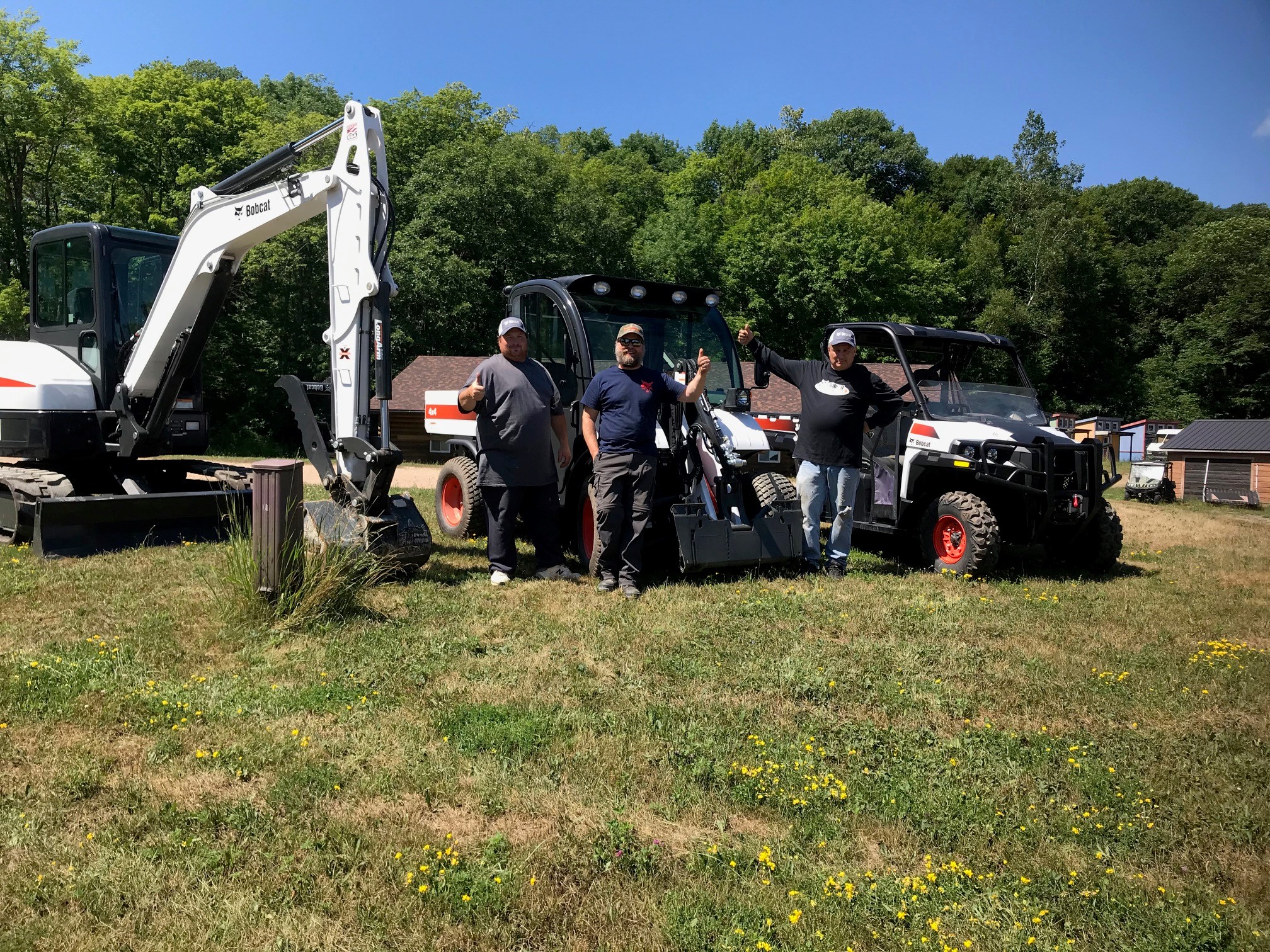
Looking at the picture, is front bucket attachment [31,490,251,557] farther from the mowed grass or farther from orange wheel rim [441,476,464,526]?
orange wheel rim [441,476,464,526]

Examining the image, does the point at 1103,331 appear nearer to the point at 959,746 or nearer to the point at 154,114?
the point at 154,114

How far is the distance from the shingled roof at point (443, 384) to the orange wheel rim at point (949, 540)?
15636 mm

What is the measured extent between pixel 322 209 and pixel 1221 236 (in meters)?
50.0

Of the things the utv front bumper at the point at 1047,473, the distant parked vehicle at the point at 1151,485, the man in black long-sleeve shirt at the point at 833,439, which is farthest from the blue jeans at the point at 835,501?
the distant parked vehicle at the point at 1151,485

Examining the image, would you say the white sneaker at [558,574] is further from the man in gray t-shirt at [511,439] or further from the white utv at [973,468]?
the white utv at [973,468]

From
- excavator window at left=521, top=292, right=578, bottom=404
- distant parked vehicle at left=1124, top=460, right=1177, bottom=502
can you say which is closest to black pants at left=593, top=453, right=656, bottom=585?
excavator window at left=521, top=292, right=578, bottom=404

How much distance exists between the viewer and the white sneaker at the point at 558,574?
7.10m

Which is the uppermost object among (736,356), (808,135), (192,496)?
(808,135)

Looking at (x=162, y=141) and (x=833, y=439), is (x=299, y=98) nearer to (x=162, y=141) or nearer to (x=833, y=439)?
(x=162, y=141)

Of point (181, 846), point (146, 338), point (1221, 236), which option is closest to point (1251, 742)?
point (181, 846)

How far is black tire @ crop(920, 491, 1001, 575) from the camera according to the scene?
7625 mm

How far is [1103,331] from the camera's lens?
4522 cm

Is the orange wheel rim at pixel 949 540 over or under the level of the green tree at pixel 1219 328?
under

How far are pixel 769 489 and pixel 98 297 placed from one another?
6.83m
